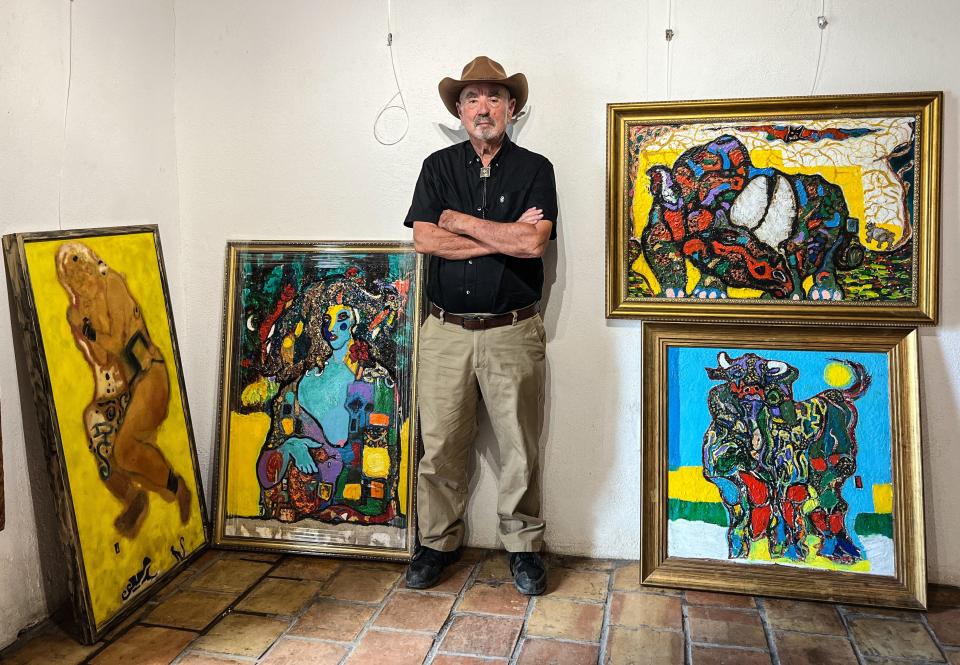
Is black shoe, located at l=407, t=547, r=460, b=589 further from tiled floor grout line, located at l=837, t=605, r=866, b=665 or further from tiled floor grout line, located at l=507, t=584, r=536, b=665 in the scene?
tiled floor grout line, located at l=837, t=605, r=866, b=665

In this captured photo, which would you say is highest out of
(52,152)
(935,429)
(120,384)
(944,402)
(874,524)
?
(52,152)

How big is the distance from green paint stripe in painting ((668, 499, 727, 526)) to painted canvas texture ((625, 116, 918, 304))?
0.81m

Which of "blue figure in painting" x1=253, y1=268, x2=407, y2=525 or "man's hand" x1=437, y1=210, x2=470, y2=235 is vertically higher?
"man's hand" x1=437, y1=210, x2=470, y2=235

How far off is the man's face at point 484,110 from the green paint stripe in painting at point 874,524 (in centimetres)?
200

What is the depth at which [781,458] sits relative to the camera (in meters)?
3.24

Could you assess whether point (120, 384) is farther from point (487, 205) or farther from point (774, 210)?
point (774, 210)

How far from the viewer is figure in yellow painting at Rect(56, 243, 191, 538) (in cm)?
296

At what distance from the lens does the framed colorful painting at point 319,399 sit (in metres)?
3.51

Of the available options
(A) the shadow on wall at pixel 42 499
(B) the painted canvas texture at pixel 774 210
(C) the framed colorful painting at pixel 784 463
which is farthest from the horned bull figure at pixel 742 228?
(A) the shadow on wall at pixel 42 499

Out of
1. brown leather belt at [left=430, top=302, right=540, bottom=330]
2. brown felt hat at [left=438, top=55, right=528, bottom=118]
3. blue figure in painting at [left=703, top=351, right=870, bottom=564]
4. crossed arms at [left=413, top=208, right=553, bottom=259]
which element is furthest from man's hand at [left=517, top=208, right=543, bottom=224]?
blue figure in painting at [left=703, top=351, right=870, bottom=564]

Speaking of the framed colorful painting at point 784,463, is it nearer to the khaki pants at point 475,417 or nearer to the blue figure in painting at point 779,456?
the blue figure in painting at point 779,456

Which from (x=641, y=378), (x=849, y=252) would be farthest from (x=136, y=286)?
(x=849, y=252)

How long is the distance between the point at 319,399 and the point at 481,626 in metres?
1.19

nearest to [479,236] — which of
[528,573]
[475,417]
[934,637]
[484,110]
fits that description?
[484,110]
